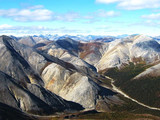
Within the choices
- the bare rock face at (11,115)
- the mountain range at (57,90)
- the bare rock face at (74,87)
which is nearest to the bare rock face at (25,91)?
the mountain range at (57,90)

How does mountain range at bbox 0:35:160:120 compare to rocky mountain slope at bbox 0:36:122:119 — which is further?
rocky mountain slope at bbox 0:36:122:119

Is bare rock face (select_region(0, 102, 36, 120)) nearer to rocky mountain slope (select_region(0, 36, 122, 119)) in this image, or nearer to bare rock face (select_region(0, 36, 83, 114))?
bare rock face (select_region(0, 36, 83, 114))

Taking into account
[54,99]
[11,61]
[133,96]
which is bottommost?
[133,96]

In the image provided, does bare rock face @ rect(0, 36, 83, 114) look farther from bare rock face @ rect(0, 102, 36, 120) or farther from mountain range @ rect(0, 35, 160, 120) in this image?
bare rock face @ rect(0, 102, 36, 120)

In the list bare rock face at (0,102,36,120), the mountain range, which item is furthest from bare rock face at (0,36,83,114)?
bare rock face at (0,102,36,120)

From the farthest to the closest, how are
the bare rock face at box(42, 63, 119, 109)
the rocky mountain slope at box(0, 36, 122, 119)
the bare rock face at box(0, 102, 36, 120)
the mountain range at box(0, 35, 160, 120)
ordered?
1. the bare rock face at box(42, 63, 119, 109)
2. the rocky mountain slope at box(0, 36, 122, 119)
3. the mountain range at box(0, 35, 160, 120)
4. the bare rock face at box(0, 102, 36, 120)

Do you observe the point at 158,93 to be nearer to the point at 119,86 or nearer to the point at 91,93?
the point at 119,86

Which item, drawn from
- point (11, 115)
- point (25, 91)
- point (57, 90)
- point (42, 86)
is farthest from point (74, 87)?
point (11, 115)

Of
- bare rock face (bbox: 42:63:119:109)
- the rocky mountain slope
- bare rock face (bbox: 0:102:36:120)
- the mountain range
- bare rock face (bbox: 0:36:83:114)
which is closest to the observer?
bare rock face (bbox: 0:102:36:120)

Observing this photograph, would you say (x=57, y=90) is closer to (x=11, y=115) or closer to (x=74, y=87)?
(x=74, y=87)

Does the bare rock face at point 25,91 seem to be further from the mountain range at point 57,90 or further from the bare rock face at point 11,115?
the bare rock face at point 11,115

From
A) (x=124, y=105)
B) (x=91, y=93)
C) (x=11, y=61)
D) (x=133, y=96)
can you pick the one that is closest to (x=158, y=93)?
(x=133, y=96)
